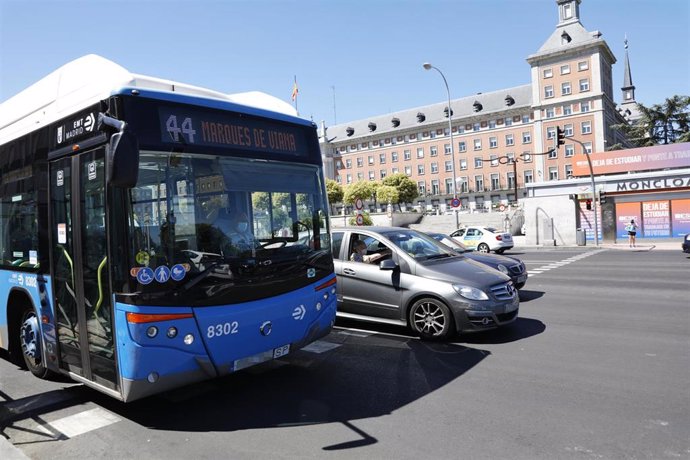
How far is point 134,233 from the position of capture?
387 centimetres

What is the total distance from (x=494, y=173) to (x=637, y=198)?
60.6 meters

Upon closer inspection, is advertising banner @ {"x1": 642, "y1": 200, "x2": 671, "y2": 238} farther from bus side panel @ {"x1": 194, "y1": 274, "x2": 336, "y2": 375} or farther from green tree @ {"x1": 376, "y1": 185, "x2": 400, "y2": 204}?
green tree @ {"x1": 376, "y1": 185, "x2": 400, "y2": 204}

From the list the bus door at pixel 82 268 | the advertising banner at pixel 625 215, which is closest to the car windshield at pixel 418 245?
the bus door at pixel 82 268

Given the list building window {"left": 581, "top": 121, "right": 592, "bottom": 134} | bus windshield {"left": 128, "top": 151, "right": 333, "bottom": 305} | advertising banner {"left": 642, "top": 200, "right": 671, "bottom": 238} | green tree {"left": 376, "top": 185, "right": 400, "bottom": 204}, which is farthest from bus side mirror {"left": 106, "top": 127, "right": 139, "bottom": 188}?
building window {"left": 581, "top": 121, "right": 592, "bottom": 134}

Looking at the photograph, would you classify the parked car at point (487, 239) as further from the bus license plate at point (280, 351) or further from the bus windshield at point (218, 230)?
the bus license plate at point (280, 351)

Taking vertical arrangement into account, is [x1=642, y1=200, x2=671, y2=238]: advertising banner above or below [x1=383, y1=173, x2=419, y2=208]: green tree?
below

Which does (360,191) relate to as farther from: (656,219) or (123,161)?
(123,161)

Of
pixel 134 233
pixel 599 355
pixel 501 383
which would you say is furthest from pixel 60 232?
pixel 599 355

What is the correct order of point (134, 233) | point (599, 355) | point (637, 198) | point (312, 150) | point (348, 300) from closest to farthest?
point (134, 233) → point (312, 150) → point (599, 355) → point (348, 300) → point (637, 198)

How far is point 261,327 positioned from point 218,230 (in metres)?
1.01

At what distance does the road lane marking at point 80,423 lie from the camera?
13.6 ft

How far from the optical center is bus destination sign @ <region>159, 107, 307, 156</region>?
4215mm

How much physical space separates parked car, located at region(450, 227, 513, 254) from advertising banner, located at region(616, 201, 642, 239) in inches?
395

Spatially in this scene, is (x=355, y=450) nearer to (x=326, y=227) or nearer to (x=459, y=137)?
(x=326, y=227)
